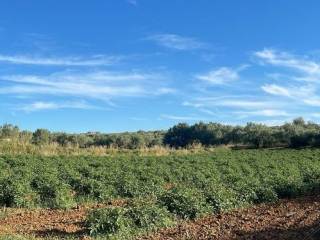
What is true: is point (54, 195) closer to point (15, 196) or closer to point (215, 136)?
point (15, 196)

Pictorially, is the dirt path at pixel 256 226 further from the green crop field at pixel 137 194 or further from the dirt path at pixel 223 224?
the green crop field at pixel 137 194

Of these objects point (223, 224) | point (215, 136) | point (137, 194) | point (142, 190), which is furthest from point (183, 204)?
point (215, 136)

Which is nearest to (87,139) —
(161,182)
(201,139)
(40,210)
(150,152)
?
(201,139)

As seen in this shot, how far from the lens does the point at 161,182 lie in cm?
1984

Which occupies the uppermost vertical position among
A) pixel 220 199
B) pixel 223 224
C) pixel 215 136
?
pixel 215 136

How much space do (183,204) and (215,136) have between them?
249ft

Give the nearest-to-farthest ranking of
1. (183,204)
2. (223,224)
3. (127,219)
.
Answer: (127,219), (223,224), (183,204)

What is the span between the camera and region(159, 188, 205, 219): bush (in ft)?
40.3

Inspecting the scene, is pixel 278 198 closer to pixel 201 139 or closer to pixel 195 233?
pixel 195 233

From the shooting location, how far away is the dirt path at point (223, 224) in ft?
33.7

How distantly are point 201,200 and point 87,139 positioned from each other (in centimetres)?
7017

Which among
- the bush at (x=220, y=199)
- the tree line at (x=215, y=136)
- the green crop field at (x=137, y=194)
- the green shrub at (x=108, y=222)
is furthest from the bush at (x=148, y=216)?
the tree line at (x=215, y=136)

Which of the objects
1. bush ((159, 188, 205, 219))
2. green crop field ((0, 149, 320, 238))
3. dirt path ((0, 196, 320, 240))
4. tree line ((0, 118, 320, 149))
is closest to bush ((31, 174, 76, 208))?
green crop field ((0, 149, 320, 238))

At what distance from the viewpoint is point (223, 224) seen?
11.4 metres
